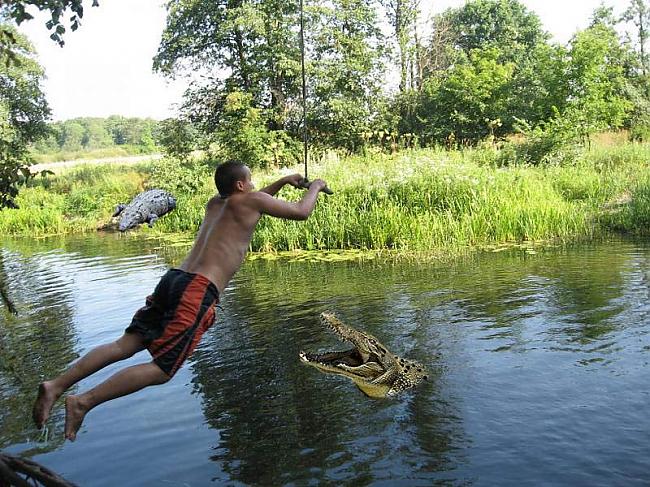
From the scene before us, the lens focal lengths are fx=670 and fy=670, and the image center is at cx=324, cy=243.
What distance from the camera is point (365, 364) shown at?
5.84 meters

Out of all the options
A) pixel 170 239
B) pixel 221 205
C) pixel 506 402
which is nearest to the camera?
pixel 221 205

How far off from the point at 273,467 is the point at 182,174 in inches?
844

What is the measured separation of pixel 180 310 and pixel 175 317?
0.05m

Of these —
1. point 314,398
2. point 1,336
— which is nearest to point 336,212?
point 1,336

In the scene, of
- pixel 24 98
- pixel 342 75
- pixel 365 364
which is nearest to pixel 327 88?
pixel 342 75

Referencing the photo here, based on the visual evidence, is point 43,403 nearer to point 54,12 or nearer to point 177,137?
point 54,12

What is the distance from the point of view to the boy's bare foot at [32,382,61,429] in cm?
387

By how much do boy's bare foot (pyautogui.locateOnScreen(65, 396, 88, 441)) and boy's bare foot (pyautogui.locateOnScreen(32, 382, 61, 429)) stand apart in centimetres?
9

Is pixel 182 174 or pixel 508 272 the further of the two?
pixel 182 174

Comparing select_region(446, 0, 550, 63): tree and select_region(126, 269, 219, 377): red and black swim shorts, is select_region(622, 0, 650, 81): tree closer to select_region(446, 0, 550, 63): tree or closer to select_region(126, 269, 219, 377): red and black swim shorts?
select_region(446, 0, 550, 63): tree

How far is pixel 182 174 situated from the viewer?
82.9 feet

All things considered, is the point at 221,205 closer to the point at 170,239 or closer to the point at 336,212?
the point at 336,212

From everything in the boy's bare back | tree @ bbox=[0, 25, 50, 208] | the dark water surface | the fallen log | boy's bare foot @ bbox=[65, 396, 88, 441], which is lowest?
the dark water surface

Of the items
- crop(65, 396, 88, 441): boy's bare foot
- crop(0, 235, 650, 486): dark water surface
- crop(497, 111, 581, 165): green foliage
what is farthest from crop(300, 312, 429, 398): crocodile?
crop(497, 111, 581, 165): green foliage
